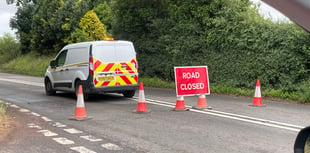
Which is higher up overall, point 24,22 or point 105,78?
point 24,22

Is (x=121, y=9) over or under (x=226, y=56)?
over

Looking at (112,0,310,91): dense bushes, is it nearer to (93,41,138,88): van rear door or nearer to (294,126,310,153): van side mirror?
(93,41,138,88): van rear door

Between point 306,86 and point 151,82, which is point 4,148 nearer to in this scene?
point 306,86

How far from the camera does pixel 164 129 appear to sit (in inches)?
282

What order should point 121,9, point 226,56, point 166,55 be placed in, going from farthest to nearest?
1. point 121,9
2. point 166,55
3. point 226,56

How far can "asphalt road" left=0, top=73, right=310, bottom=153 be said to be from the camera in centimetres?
577

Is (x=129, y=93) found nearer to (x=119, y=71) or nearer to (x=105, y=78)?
(x=119, y=71)

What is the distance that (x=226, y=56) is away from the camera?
49.4ft

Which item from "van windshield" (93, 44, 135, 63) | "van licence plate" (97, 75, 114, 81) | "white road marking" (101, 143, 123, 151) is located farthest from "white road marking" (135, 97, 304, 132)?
"white road marking" (101, 143, 123, 151)

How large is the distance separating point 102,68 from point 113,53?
631 mm

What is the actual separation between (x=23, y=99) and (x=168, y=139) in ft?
27.1

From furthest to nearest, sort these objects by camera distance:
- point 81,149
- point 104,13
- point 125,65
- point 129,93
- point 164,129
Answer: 1. point 104,13
2. point 129,93
3. point 125,65
4. point 164,129
5. point 81,149

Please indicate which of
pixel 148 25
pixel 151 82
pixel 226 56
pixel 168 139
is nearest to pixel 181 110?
pixel 168 139

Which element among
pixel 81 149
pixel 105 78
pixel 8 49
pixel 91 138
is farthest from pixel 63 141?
pixel 8 49
